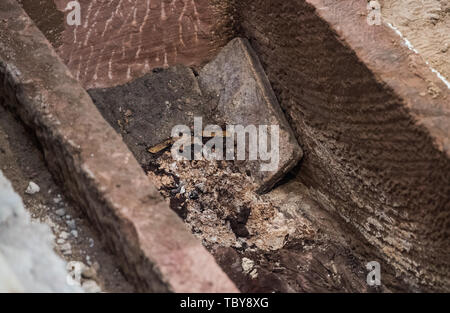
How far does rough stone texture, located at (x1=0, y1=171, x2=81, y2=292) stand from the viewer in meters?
1.98

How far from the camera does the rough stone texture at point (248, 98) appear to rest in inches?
113

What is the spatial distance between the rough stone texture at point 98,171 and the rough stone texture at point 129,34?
316 millimetres

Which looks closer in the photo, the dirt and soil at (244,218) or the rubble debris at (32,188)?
the rubble debris at (32,188)

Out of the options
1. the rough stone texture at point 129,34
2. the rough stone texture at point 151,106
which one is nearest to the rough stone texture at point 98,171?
the rough stone texture at point 129,34

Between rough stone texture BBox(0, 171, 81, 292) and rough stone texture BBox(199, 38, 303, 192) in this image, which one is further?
rough stone texture BBox(199, 38, 303, 192)

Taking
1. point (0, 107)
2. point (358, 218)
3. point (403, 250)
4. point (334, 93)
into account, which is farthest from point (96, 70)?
point (403, 250)

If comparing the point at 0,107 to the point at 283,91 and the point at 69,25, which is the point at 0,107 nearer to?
the point at 69,25

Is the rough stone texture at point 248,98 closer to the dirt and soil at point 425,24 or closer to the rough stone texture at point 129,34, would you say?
the rough stone texture at point 129,34

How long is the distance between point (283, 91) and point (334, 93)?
0.40 metres

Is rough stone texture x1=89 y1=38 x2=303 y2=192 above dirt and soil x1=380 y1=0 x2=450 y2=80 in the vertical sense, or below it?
below

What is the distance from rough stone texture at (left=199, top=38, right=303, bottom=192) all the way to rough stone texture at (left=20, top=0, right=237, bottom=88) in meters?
0.14

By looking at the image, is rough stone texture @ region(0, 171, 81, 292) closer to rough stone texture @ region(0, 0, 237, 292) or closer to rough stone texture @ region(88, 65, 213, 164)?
rough stone texture @ region(0, 0, 237, 292)

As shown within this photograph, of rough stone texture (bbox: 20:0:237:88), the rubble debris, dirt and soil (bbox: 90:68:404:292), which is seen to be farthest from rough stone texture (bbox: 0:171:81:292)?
rough stone texture (bbox: 20:0:237:88)

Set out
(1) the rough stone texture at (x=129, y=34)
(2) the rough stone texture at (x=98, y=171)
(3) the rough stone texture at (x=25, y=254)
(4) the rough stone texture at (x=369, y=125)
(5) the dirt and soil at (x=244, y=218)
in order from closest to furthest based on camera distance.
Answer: (2) the rough stone texture at (x=98, y=171) < (3) the rough stone texture at (x=25, y=254) < (4) the rough stone texture at (x=369, y=125) < (5) the dirt and soil at (x=244, y=218) < (1) the rough stone texture at (x=129, y=34)
